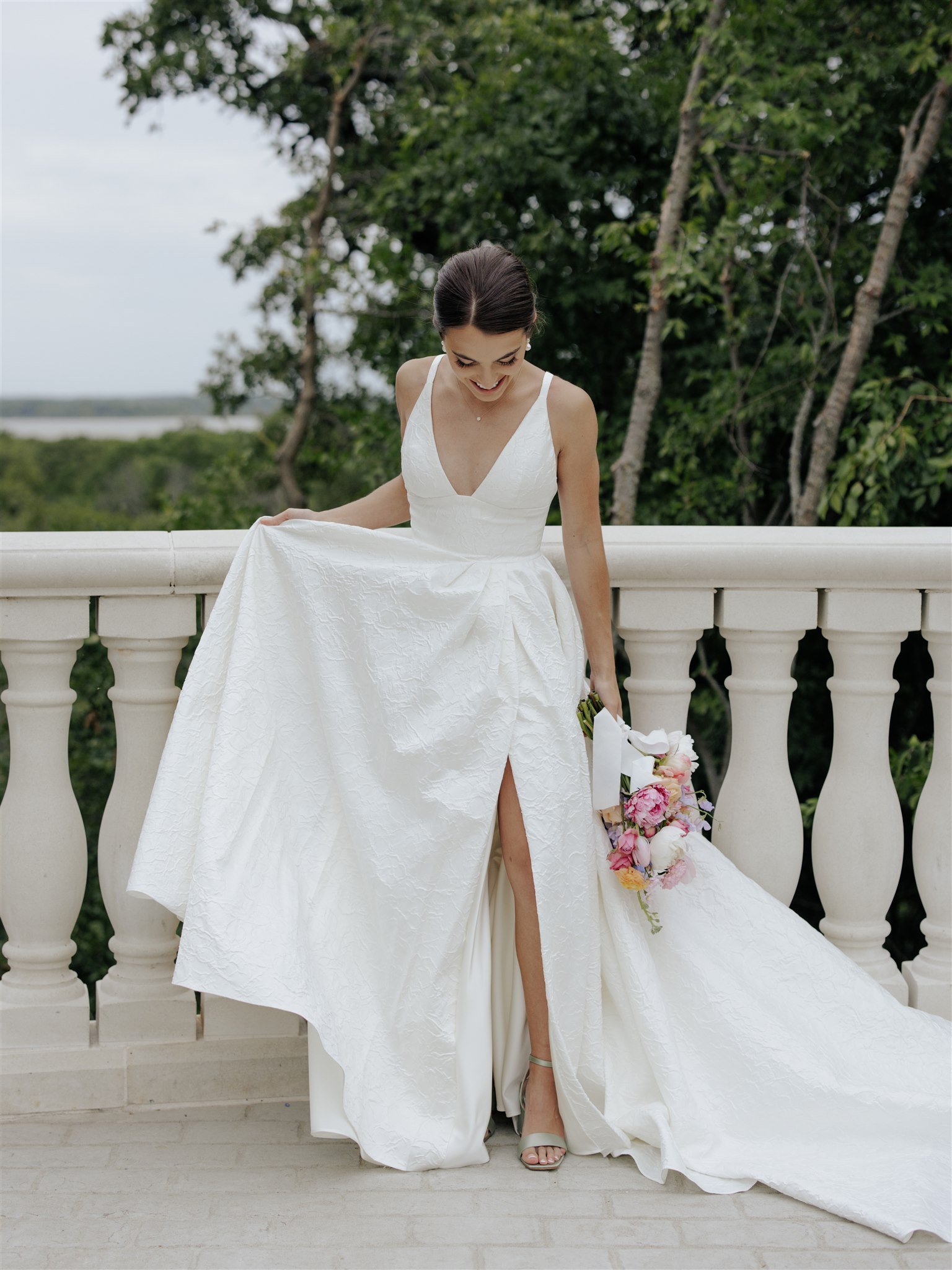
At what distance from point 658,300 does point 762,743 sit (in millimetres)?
4049

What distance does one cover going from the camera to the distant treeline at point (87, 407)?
2473cm

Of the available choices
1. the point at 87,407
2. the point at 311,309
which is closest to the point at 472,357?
the point at 311,309

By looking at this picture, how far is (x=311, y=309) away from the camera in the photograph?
349 inches

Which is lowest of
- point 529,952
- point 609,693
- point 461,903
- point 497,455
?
point 529,952

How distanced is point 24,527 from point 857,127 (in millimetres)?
13503

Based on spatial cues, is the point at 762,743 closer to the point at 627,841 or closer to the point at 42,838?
the point at 627,841

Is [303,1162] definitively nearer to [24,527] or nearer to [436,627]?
[436,627]

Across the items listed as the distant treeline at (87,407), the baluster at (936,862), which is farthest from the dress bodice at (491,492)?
the distant treeline at (87,407)

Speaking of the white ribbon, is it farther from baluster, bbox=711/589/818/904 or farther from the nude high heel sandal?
the nude high heel sandal

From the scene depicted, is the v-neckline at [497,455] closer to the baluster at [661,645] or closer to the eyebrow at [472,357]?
the eyebrow at [472,357]

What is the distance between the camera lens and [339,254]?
9422mm

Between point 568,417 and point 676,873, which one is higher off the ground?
point 568,417

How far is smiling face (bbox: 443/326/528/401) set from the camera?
2.43 metres

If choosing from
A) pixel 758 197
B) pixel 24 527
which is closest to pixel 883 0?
pixel 758 197
